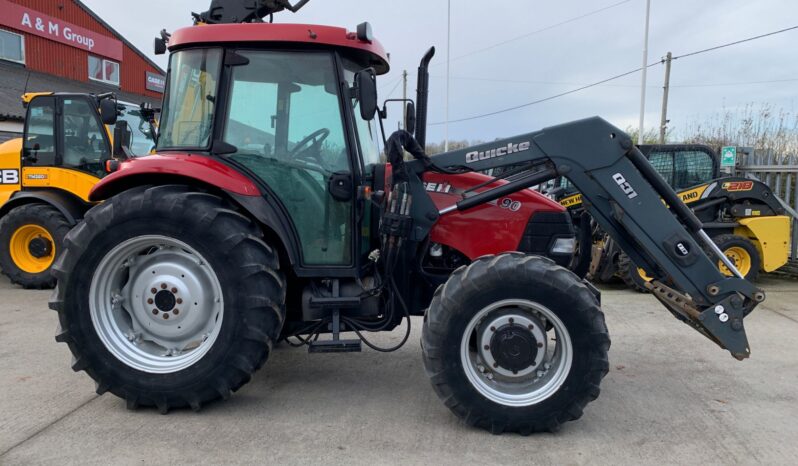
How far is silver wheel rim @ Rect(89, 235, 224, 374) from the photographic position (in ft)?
11.6

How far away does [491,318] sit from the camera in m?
3.40

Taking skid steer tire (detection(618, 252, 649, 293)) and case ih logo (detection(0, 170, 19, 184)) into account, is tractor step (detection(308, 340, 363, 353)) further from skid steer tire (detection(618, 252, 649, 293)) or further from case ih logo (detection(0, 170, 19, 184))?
case ih logo (detection(0, 170, 19, 184))

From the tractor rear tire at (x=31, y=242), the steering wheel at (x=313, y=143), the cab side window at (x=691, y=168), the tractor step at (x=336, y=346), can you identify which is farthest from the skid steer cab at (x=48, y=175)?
the cab side window at (x=691, y=168)

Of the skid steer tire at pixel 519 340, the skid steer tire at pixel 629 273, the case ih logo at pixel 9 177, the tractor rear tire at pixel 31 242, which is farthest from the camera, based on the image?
the case ih logo at pixel 9 177

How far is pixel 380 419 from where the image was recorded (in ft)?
11.6

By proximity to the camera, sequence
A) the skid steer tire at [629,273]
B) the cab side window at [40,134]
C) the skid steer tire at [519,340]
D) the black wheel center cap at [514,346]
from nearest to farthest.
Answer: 1. the skid steer tire at [519,340]
2. the black wheel center cap at [514,346]
3. the skid steer tire at [629,273]
4. the cab side window at [40,134]

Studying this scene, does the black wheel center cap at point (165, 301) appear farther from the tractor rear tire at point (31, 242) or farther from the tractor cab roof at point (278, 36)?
the tractor rear tire at point (31, 242)

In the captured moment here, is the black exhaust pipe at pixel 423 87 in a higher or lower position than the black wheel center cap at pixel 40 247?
higher

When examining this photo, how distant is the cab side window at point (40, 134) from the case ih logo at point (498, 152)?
6.67 meters

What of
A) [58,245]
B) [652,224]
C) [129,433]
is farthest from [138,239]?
[58,245]

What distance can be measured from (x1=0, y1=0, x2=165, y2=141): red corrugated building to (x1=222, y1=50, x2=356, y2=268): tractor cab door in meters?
14.7

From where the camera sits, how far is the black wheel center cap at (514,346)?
3367mm

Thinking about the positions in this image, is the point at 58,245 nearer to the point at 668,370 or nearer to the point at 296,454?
the point at 296,454

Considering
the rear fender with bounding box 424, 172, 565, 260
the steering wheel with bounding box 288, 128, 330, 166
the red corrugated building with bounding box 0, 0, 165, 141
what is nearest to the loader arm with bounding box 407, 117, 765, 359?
the rear fender with bounding box 424, 172, 565, 260
